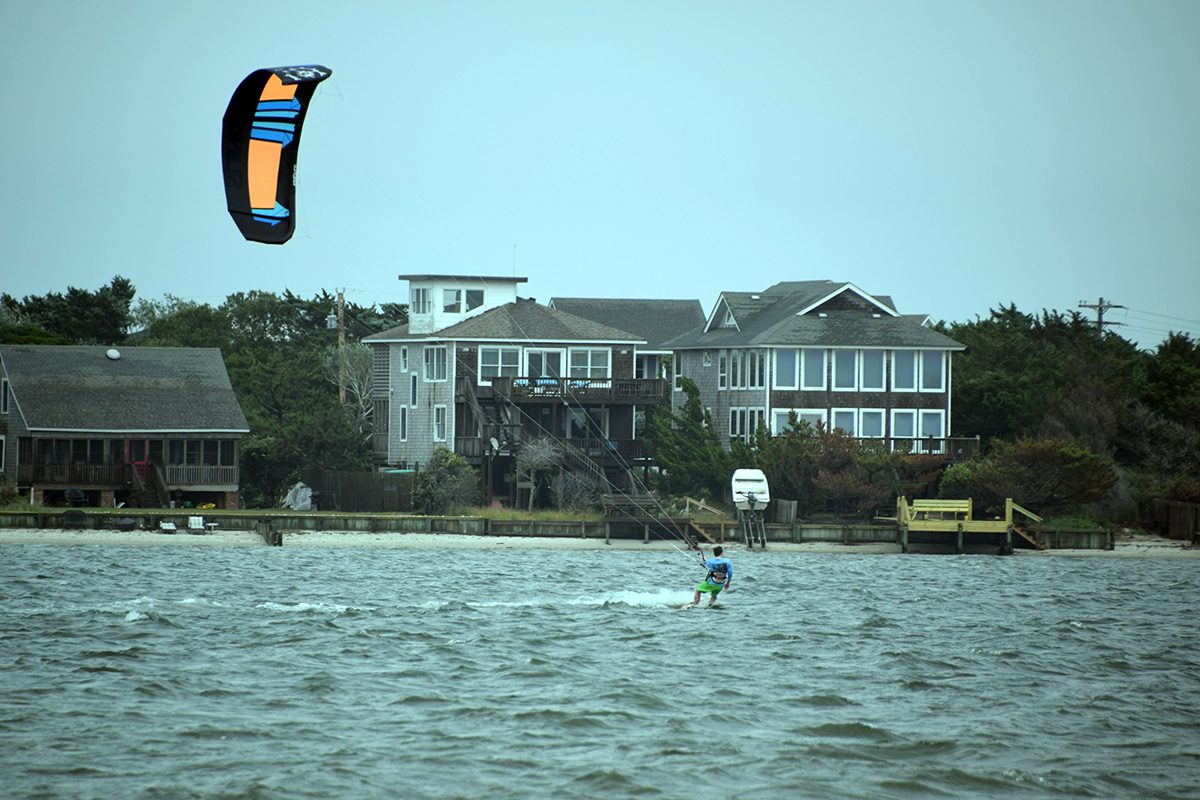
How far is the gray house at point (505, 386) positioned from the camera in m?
54.3

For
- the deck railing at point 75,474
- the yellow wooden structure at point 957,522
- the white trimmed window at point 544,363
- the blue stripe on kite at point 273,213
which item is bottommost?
the yellow wooden structure at point 957,522

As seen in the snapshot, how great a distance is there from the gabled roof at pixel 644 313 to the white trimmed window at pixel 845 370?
52.6ft

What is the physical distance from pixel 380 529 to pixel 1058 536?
20651mm

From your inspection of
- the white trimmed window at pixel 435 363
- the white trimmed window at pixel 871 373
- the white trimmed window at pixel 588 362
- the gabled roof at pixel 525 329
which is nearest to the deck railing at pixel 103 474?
the white trimmed window at pixel 435 363

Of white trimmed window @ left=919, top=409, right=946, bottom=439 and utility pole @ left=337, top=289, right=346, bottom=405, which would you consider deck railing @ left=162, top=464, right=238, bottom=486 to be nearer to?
utility pole @ left=337, top=289, right=346, bottom=405

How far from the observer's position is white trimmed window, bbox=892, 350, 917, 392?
5703 cm

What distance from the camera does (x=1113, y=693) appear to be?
25016 millimetres

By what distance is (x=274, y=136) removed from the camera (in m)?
23.2

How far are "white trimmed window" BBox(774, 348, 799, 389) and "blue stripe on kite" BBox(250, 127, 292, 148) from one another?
34.6 m

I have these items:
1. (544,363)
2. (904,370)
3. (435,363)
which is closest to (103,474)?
(435,363)

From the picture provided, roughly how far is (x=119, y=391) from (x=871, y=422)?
25.5 m

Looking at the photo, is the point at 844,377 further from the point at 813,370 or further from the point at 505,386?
the point at 505,386

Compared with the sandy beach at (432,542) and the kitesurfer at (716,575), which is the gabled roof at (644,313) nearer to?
the sandy beach at (432,542)

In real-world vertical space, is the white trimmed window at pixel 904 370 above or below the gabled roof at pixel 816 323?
below
